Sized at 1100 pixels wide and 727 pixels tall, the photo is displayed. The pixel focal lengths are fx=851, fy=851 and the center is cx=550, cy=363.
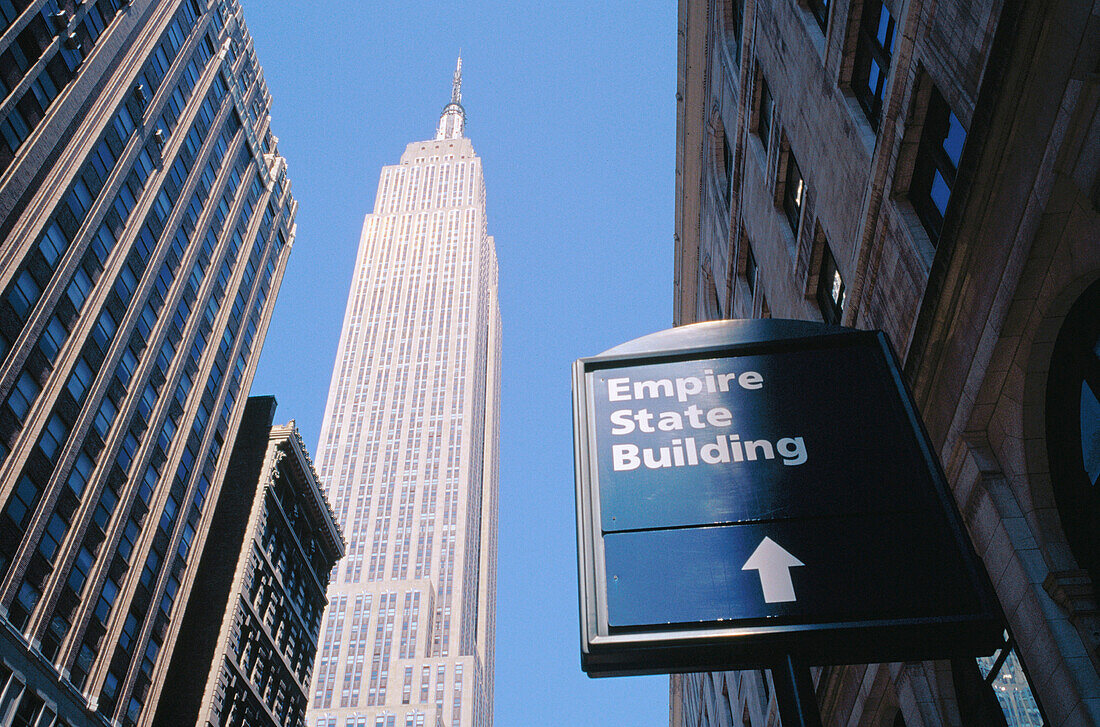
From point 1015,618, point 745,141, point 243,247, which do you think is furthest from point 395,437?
point 1015,618

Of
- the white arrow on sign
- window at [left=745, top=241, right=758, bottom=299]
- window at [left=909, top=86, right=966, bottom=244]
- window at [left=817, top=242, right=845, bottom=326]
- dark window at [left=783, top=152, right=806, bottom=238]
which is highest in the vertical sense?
window at [left=745, top=241, right=758, bottom=299]

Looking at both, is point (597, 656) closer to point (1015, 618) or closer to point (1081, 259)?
point (1081, 259)

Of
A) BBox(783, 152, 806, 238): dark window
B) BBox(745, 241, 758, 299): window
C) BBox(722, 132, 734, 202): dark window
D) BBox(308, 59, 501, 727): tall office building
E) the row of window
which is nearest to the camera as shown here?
the row of window

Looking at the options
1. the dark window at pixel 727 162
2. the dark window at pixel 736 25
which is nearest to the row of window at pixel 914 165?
the dark window at pixel 736 25

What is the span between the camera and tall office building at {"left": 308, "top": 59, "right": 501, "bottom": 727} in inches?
5089

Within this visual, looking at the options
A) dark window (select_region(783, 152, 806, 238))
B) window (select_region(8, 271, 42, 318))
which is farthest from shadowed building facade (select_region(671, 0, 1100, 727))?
window (select_region(8, 271, 42, 318))

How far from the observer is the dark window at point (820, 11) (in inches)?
674

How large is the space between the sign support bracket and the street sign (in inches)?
6.0

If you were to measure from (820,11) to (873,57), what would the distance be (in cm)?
356

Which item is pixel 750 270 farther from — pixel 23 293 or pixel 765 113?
pixel 23 293

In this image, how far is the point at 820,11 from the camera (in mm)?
17625

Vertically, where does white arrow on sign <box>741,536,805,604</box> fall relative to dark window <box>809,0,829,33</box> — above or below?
below

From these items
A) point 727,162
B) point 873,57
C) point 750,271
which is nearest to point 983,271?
point 873,57

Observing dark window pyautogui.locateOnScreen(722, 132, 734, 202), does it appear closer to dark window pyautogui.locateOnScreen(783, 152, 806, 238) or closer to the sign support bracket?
dark window pyautogui.locateOnScreen(783, 152, 806, 238)
